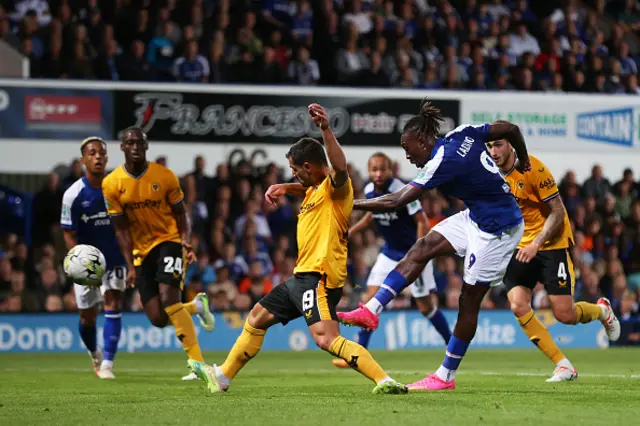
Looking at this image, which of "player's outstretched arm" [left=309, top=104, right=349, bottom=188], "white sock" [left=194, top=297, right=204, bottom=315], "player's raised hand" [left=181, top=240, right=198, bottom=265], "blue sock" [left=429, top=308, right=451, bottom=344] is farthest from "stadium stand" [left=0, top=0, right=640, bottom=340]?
"player's outstretched arm" [left=309, top=104, right=349, bottom=188]

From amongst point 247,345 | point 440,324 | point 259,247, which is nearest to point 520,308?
point 440,324

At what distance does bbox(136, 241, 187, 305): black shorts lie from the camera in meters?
11.1

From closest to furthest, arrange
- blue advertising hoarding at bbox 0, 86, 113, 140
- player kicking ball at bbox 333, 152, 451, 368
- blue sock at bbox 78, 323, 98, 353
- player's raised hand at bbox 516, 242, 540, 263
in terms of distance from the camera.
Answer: player's raised hand at bbox 516, 242, 540, 263, blue sock at bbox 78, 323, 98, 353, player kicking ball at bbox 333, 152, 451, 368, blue advertising hoarding at bbox 0, 86, 113, 140

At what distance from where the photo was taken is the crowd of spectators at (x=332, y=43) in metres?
19.6

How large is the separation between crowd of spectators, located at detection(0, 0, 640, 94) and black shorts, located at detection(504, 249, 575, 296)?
10.2 metres

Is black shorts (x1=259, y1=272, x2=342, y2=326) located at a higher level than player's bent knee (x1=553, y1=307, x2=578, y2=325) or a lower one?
higher

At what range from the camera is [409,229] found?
13.4 meters

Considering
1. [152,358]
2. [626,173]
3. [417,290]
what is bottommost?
[152,358]

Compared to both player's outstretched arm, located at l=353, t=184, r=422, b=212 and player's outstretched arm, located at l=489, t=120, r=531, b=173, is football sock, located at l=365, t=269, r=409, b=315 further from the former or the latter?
player's outstretched arm, located at l=489, t=120, r=531, b=173

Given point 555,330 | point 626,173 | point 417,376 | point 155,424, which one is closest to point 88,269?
point 417,376

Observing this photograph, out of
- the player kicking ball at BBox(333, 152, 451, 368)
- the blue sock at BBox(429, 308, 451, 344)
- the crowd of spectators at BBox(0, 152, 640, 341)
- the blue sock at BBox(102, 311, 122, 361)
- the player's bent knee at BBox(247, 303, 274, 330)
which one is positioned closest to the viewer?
the player's bent knee at BBox(247, 303, 274, 330)

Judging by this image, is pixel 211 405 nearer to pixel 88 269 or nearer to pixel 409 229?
pixel 88 269

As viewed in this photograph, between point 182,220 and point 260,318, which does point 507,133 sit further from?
point 182,220

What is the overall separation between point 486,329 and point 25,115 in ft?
29.5
